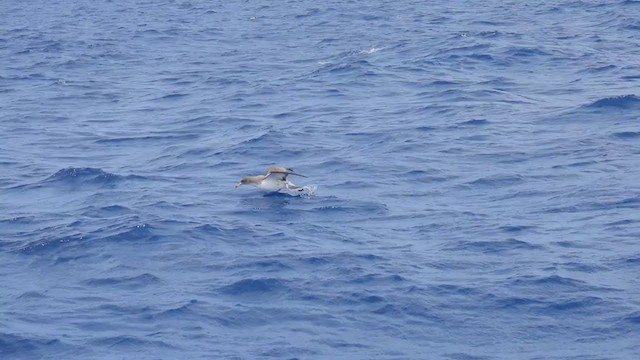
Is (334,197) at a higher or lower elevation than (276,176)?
lower

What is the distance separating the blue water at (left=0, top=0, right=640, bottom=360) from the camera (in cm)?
1994

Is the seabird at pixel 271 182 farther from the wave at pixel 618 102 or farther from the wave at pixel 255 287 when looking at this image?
the wave at pixel 618 102

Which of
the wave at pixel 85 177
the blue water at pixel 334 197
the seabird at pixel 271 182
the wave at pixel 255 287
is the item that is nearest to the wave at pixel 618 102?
the blue water at pixel 334 197

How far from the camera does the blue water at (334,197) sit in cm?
1994

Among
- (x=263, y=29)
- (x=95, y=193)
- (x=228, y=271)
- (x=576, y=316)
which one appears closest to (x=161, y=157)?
(x=95, y=193)

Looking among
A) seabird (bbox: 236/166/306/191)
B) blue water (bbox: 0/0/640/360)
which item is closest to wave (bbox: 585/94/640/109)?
blue water (bbox: 0/0/640/360)

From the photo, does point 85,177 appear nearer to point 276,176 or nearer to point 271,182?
point 271,182

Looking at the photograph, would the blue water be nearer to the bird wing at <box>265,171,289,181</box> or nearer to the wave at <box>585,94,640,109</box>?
the wave at <box>585,94,640,109</box>

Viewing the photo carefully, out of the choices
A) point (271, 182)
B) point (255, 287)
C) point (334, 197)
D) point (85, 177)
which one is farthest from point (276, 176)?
point (255, 287)

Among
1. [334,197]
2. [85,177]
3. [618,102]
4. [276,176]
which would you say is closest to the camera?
[334,197]

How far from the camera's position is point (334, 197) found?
26859 millimetres

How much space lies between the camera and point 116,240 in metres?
24.4

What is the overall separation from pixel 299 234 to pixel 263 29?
2909 centimetres

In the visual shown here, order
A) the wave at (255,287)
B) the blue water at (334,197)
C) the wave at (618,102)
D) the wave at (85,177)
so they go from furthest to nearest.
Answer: the wave at (618,102)
the wave at (85,177)
the wave at (255,287)
the blue water at (334,197)
